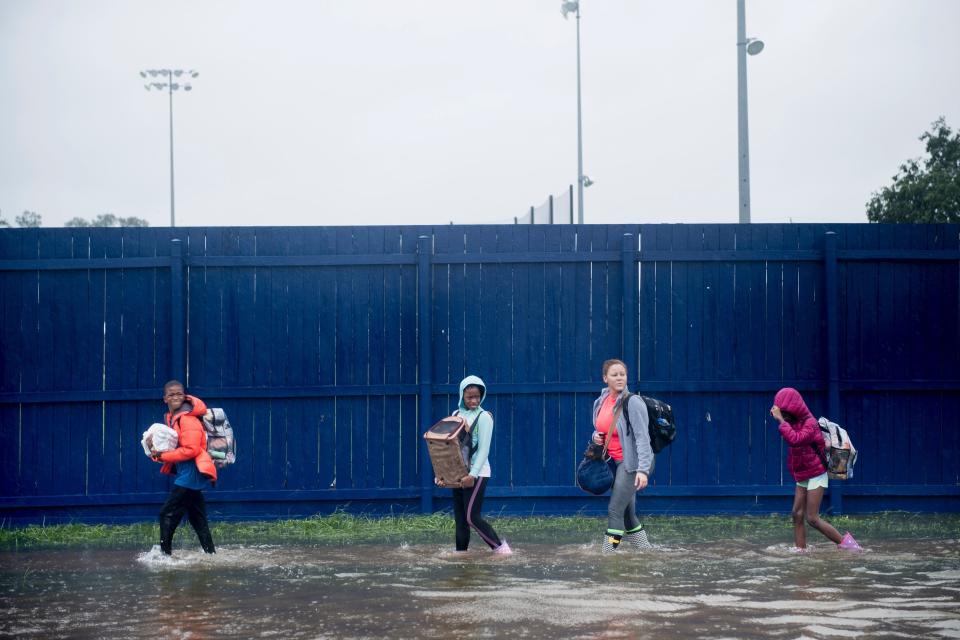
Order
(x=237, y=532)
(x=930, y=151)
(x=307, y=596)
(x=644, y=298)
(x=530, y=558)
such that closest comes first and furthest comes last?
(x=307, y=596)
(x=530, y=558)
(x=237, y=532)
(x=644, y=298)
(x=930, y=151)

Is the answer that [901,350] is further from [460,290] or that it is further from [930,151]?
[930,151]

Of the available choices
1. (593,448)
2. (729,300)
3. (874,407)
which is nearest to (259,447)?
(593,448)

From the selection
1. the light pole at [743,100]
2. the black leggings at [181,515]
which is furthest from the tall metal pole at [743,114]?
the black leggings at [181,515]

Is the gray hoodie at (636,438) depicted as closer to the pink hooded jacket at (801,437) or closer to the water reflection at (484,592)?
the water reflection at (484,592)

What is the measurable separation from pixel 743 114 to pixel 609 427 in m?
6.42

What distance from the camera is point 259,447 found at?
39.2 ft

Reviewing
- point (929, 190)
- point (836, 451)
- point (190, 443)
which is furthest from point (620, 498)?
point (929, 190)

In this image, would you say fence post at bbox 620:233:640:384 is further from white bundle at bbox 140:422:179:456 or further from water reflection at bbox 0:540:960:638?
white bundle at bbox 140:422:179:456

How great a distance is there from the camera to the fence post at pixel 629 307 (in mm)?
11969

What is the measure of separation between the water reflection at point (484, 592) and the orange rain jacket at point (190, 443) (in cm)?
76

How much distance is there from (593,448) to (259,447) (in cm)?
359

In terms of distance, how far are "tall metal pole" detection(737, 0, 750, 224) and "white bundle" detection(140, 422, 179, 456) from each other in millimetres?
7575

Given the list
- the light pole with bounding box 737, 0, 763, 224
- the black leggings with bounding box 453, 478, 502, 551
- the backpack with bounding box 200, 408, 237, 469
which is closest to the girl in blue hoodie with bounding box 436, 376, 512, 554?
the black leggings with bounding box 453, 478, 502, 551

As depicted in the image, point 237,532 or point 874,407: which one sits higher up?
point 874,407
